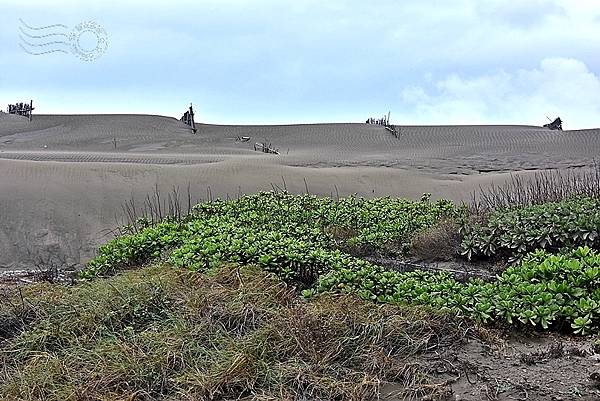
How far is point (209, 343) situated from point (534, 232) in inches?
157

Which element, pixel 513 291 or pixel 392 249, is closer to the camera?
pixel 513 291

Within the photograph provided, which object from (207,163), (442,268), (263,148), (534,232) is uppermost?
(263,148)

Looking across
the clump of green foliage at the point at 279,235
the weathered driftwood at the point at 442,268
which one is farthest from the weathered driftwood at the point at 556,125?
the weathered driftwood at the point at 442,268

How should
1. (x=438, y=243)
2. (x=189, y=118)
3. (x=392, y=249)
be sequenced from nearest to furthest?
(x=438, y=243) < (x=392, y=249) < (x=189, y=118)

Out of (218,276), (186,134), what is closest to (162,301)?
(218,276)

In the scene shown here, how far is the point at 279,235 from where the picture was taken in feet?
22.2

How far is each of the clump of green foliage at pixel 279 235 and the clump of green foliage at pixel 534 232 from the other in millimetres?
859

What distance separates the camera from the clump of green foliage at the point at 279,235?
241 inches

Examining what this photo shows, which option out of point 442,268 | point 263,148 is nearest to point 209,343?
point 442,268

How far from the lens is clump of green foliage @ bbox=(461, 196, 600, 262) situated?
7.01 m

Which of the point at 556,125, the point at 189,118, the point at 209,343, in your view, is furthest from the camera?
the point at 189,118

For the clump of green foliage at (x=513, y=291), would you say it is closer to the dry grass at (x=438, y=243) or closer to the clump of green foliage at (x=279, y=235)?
the clump of green foliage at (x=279, y=235)

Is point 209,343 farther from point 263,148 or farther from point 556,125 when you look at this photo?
point 556,125

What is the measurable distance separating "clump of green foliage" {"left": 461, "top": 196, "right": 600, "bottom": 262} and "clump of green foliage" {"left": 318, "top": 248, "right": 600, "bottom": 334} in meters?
1.20
